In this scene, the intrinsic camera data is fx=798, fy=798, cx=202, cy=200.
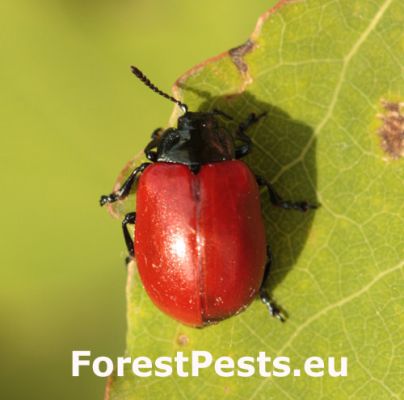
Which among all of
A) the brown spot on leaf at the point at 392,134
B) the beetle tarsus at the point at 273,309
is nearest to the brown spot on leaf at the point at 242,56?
the brown spot on leaf at the point at 392,134

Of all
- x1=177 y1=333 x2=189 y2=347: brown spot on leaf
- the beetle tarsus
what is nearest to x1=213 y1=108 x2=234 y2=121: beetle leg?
the beetle tarsus

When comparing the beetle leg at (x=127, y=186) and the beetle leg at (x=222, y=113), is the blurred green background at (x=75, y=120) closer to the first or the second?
the beetle leg at (x=127, y=186)

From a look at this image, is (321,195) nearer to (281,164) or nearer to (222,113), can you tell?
(281,164)

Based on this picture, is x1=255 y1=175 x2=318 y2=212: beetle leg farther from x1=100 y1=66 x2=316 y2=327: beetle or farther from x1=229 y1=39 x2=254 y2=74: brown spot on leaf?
x1=229 y1=39 x2=254 y2=74: brown spot on leaf

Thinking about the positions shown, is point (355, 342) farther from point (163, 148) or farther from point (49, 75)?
point (49, 75)

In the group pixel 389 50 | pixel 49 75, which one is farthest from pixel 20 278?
pixel 389 50

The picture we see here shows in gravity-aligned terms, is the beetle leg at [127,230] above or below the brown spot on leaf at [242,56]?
below
